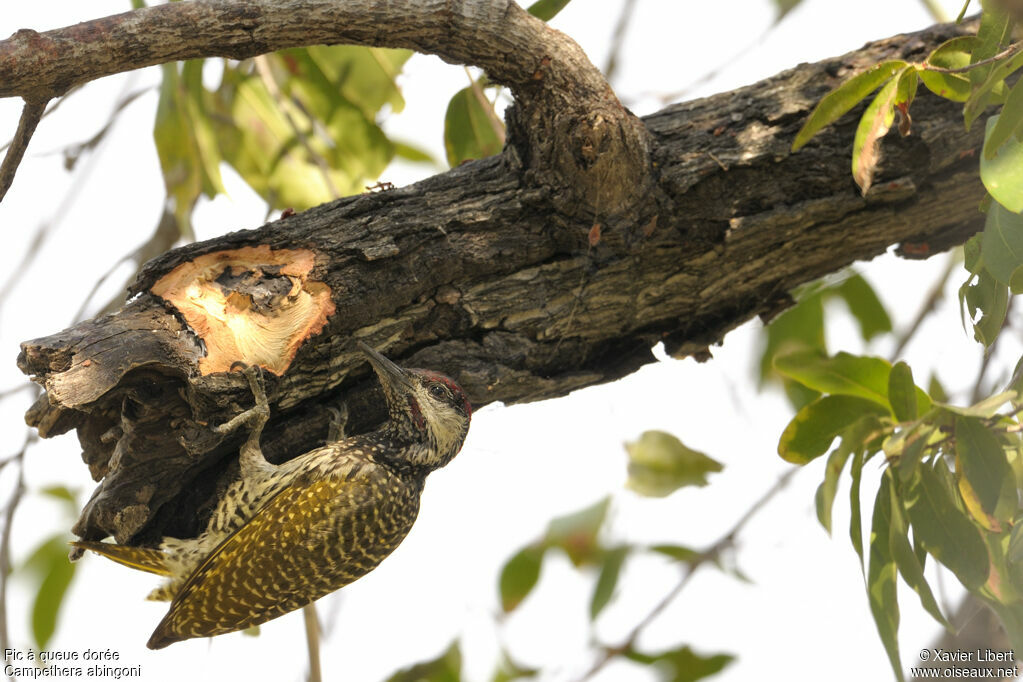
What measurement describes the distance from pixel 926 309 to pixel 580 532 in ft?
5.82

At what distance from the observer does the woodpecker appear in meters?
2.48

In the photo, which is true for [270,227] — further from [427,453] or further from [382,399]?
[427,453]

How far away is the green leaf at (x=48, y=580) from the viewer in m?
3.46

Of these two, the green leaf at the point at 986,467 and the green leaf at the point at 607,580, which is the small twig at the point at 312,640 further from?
the green leaf at the point at 986,467

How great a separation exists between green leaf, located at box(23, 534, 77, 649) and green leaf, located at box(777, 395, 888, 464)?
283 centimetres

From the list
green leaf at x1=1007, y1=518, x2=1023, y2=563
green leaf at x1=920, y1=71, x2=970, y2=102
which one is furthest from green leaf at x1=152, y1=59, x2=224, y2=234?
green leaf at x1=1007, y1=518, x2=1023, y2=563

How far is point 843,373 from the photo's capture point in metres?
2.34

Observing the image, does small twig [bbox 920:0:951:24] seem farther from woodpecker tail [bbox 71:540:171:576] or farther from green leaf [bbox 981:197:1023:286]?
woodpecker tail [bbox 71:540:171:576]

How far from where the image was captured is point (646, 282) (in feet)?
8.61

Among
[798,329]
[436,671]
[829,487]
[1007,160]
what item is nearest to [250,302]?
[829,487]

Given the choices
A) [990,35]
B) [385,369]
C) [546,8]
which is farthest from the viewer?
[546,8]

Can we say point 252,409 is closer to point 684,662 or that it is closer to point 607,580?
point 684,662

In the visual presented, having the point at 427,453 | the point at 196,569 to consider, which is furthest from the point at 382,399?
the point at 196,569

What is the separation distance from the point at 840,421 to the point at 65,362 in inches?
74.3
